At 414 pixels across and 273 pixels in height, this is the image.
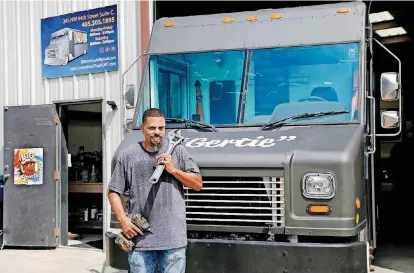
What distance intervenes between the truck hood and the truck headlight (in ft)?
0.62

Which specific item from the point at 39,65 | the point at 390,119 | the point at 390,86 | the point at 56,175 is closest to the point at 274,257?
the point at 390,119

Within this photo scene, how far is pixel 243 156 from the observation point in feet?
16.2

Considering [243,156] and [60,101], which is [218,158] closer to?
[243,156]

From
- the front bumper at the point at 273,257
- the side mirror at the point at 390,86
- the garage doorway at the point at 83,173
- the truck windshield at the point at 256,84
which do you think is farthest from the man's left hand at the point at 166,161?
the garage doorway at the point at 83,173

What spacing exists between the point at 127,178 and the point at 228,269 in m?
1.22

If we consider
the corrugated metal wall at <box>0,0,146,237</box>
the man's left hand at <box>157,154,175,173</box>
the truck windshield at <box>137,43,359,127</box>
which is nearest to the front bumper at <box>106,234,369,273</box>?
the man's left hand at <box>157,154,175,173</box>

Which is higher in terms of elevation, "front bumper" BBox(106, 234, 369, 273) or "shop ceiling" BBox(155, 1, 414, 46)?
"shop ceiling" BBox(155, 1, 414, 46)

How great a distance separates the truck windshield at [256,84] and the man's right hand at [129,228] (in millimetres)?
1916

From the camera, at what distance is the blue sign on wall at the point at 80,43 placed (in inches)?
364

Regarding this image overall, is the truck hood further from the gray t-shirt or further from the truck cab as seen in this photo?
the gray t-shirt

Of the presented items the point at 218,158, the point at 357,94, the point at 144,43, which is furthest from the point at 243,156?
the point at 144,43

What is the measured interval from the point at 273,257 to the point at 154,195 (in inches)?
46.2

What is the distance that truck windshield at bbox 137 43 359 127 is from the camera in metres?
5.66

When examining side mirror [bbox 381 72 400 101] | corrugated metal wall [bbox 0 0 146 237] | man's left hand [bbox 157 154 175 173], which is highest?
corrugated metal wall [bbox 0 0 146 237]
